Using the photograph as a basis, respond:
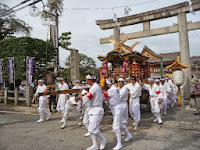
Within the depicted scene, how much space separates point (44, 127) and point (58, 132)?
105cm

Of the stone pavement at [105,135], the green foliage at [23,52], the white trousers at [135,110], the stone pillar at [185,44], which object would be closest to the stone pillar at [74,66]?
the green foliage at [23,52]

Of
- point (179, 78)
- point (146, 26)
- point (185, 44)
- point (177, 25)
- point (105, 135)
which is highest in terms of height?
point (146, 26)

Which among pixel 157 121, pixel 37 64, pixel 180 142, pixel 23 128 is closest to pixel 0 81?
pixel 37 64

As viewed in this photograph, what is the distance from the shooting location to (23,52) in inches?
478

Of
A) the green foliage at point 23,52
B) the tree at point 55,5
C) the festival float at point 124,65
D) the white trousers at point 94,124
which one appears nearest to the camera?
the white trousers at point 94,124

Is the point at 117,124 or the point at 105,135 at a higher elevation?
the point at 117,124

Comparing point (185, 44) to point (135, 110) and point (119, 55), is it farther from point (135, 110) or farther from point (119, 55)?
point (135, 110)

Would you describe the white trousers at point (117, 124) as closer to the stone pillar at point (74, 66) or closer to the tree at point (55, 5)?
the stone pillar at point (74, 66)

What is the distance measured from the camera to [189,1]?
8.93 m

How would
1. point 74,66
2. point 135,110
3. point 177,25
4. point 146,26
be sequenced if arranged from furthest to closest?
point 146,26 < point 74,66 < point 177,25 < point 135,110

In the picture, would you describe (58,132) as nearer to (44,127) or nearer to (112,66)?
(44,127)

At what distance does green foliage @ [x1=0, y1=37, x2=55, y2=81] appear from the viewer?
12125 mm

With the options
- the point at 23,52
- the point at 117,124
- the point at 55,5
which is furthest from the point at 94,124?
the point at 55,5

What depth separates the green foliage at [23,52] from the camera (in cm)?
1212
